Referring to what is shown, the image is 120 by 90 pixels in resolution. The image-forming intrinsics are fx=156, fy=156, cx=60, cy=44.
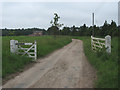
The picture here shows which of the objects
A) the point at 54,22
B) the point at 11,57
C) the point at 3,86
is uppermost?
the point at 54,22

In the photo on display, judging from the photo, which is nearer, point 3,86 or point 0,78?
point 3,86

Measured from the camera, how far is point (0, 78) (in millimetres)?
6469

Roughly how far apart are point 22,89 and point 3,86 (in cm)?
91

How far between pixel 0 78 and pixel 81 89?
3.50 meters

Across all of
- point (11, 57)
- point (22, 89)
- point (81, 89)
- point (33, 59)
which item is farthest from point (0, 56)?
point (81, 89)

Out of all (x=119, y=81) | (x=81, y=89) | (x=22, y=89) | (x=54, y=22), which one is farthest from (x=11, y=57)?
(x=54, y=22)

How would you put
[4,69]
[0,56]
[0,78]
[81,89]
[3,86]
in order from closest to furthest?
[81,89]
[3,86]
[0,78]
[4,69]
[0,56]

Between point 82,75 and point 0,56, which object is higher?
point 0,56

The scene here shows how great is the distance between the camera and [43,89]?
199 inches

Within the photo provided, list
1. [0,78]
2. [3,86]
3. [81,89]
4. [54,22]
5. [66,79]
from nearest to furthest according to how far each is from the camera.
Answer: [81,89], [3,86], [66,79], [0,78], [54,22]

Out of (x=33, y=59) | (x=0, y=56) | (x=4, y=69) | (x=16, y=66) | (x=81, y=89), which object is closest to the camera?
(x=81, y=89)

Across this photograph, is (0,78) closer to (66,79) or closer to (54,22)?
(66,79)

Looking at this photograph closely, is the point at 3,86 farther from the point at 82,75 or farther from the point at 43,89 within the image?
the point at 82,75

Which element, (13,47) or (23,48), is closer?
(13,47)
